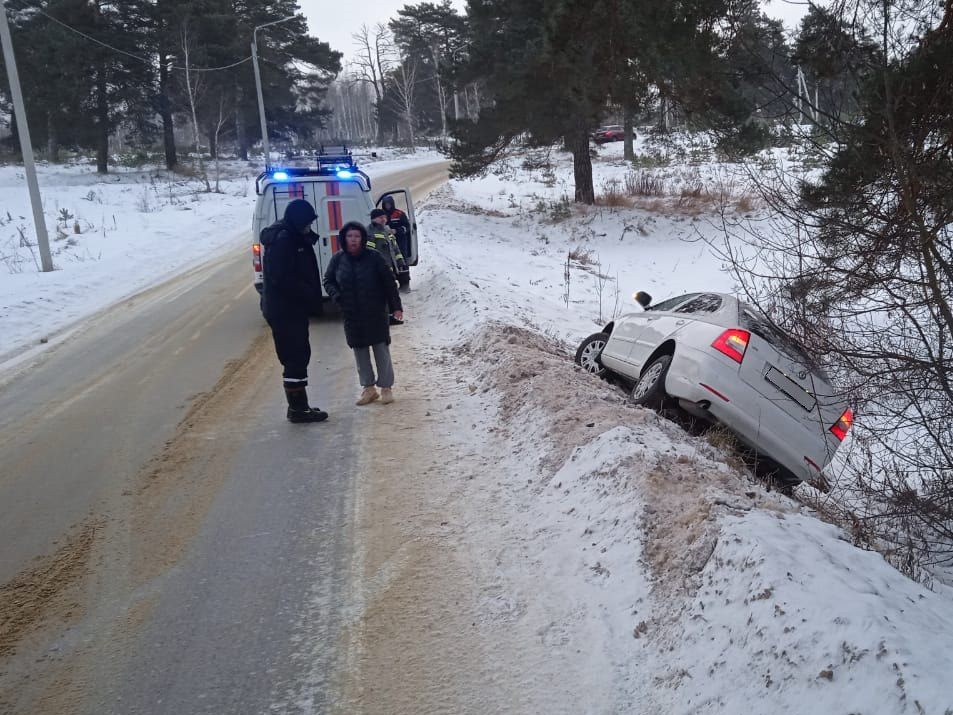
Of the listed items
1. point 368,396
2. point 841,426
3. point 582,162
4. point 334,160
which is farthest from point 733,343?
point 582,162

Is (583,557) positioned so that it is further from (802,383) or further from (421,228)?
(421,228)

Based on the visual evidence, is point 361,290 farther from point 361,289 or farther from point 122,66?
point 122,66

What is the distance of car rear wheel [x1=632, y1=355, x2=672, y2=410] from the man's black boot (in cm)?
304

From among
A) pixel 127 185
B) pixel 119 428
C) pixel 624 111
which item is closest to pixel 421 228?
pixel 624 111

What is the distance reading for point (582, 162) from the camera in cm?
2322

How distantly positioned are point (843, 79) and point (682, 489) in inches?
121

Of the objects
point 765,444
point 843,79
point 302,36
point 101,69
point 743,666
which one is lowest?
point 765,444

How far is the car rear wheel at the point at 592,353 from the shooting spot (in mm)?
9219

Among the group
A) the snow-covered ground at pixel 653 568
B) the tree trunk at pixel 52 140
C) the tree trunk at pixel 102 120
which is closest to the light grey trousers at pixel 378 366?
the snow-covered ground at pixel 653 568

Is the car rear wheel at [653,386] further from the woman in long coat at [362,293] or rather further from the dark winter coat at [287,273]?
the dark winter coat at [287,273]

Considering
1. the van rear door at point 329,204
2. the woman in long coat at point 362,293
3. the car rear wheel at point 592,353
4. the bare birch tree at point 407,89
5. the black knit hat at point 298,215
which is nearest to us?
the black knit hat at point 298,215

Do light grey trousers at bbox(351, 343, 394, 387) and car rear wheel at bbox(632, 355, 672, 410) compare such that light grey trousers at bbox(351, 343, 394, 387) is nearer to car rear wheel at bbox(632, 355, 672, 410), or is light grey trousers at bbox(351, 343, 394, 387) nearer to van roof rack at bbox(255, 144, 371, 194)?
car rear wheel at bbox(632, 355, 672, 410)

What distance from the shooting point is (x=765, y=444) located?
640 cm

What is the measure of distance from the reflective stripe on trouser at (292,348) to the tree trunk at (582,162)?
50.8ft
